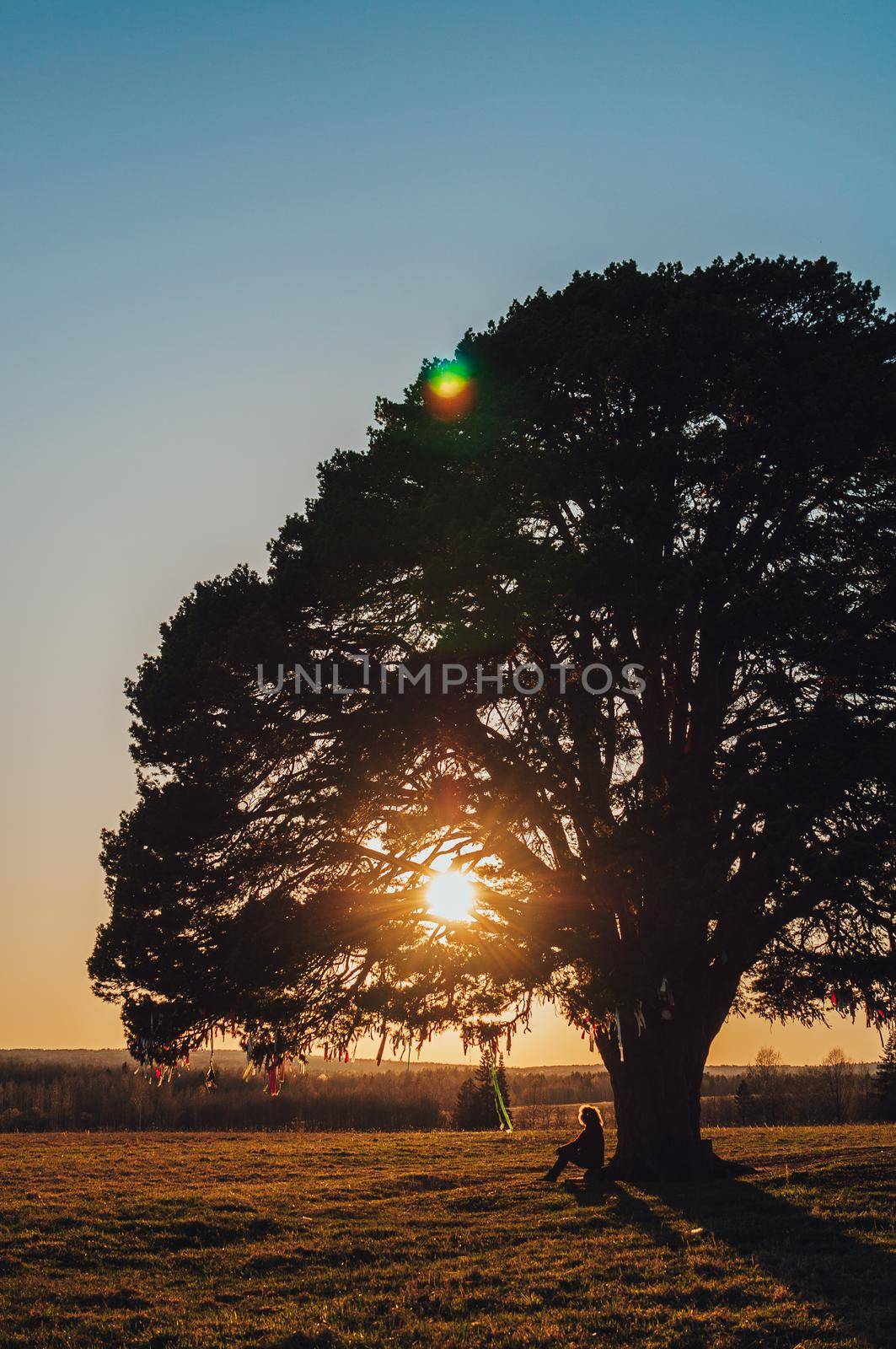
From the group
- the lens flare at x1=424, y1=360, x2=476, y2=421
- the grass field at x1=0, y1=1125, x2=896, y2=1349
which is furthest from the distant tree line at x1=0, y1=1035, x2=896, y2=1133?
the lens flare at x1=424, y1=360, x2=476, y2=421

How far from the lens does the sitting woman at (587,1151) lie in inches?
703

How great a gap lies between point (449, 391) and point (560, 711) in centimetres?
626

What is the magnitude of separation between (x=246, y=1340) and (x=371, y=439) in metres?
14.0

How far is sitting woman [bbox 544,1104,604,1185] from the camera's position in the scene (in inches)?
703

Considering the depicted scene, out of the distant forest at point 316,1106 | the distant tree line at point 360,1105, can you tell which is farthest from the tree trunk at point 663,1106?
the distant tree line at point 360,1105

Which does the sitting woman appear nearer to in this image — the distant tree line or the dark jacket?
the dark jacket

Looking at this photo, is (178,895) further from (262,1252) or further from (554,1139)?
(554,1139)

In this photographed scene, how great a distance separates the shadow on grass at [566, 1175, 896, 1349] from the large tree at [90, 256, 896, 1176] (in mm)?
1913

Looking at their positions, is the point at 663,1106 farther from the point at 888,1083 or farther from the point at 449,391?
the point at 888,1083

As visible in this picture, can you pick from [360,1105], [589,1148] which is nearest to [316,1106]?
[360,1105]

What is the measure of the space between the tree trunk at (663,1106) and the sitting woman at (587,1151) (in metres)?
0.36

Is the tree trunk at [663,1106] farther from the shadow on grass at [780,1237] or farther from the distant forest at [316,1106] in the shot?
the distant forest at [316,1106]

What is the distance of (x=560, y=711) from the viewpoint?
1620 cm

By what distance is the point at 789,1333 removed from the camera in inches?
337
